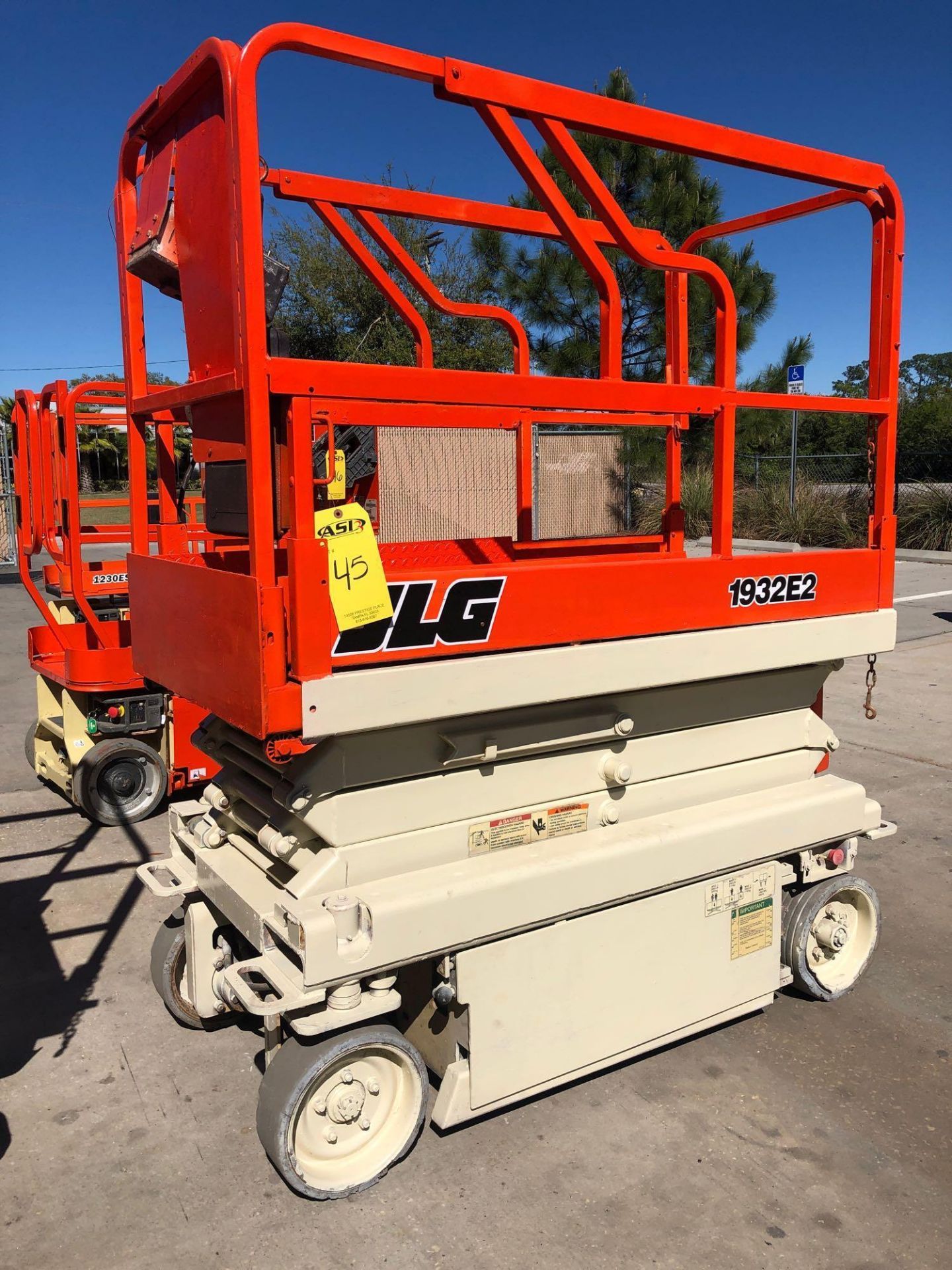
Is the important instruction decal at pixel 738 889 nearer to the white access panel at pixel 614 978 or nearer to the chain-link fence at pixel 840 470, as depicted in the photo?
the white access panel at pixel 614 978

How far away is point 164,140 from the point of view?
3023 mm

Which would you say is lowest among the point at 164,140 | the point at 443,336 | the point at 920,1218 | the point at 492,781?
the point at 920,1218

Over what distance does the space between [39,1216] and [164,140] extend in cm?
311

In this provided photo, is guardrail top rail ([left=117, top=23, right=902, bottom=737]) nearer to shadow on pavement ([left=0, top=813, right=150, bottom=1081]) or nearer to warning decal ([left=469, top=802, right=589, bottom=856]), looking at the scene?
warning decal ([left=469, top=802, right=589, bottom=856])

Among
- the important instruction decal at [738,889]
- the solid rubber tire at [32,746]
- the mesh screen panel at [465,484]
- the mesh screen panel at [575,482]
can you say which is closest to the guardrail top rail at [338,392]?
the important instruction decal at [738,889]

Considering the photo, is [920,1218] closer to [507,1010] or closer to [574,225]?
[507,1010]

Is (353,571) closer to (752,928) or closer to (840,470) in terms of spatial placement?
(752,928)

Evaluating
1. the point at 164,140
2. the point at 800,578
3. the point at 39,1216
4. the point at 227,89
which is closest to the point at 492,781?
the point at 800,578

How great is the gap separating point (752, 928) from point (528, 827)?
103cm

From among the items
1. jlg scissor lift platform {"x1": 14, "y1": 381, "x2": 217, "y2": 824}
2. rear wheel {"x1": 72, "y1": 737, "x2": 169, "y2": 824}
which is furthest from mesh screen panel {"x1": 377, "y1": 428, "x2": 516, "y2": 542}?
rear wheel {"x1": 72, "y1": 737, "x2": 169, "y2": 824}

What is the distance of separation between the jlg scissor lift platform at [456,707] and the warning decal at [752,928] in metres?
0.01

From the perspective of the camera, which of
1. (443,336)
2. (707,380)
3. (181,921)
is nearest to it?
(181,921)

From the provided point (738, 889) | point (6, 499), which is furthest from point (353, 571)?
point (6, 499)

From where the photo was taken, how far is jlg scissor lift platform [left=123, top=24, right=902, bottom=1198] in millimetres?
2506
